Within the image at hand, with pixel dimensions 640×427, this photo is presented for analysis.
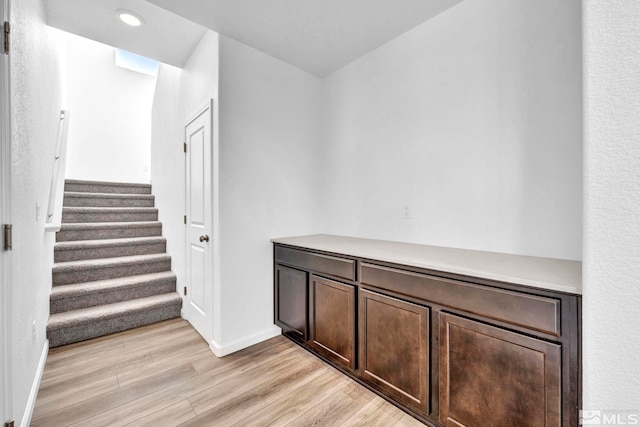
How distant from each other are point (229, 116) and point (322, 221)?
1.34 meters

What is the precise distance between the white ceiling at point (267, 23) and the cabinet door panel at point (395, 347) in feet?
6.36

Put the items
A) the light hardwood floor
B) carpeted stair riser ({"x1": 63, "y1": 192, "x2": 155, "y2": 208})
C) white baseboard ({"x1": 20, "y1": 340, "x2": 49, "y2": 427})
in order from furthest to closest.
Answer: carpeted stair riser ({"x1": 63, "y1": 192, "x2": 155, "y2": 208}) → the light hardwood floor → white baseboard ({"x1": 20, "y1": 340, "x2": 49, "y2": 427})

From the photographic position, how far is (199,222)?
2576 mm

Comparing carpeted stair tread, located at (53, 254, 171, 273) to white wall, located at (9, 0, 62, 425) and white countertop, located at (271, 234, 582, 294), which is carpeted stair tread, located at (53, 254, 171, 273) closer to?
white wall, located at (9, 0, 62, 425)

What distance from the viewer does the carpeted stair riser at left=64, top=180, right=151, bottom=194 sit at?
3916 mm

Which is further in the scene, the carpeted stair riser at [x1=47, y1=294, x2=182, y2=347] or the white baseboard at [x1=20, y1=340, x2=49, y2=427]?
the carpeted stair riser at [x1=47, y1=294, x2=182, y2=347]

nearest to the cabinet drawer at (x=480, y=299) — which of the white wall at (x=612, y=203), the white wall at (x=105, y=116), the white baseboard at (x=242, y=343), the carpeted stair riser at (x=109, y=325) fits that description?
the white wall at (x=612, y=203)

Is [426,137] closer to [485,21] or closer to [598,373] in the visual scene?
[485,21]

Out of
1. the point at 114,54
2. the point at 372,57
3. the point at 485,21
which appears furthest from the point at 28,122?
the point at 114,54

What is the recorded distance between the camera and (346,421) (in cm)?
156

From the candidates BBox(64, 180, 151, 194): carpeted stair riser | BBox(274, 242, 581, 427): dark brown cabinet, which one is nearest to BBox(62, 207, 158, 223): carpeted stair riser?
BBox(64, 180, 151, 194): carpeted stair riser

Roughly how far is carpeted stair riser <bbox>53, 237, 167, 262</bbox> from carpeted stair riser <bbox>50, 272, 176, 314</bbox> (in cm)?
38

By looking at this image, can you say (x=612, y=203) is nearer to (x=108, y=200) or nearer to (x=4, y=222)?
(x=4, y=222)

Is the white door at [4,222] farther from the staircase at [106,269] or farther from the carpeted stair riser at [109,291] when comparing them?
the carpeted stair riser at [109,291]
